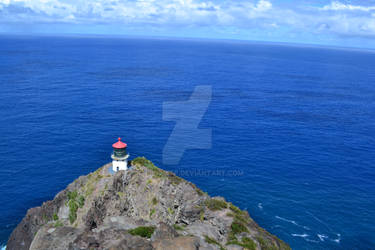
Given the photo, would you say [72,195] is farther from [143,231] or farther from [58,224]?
[143,231]

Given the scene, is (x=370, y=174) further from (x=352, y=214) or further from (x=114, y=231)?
(x=114, y=231)

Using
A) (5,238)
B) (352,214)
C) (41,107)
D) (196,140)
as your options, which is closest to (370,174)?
(352,214)

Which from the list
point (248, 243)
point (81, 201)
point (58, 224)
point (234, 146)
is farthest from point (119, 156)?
point (234, 146)

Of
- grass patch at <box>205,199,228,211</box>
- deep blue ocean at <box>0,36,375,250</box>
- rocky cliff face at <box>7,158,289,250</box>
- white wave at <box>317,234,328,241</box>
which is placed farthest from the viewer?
deep blue ocean at <box>0,36,375,250</box>

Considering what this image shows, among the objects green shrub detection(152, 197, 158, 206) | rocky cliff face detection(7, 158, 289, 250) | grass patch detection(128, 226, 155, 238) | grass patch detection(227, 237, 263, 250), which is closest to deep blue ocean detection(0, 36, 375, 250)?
rocky cliff face detection(7, 158, 289, 250)

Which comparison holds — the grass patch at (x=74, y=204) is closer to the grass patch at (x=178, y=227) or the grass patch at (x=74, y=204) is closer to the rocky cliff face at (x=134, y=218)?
the rocky cliff face at (x=134, y=218)

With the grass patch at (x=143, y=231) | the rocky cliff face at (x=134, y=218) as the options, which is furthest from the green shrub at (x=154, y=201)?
the grass patch at (x=143, y=231)

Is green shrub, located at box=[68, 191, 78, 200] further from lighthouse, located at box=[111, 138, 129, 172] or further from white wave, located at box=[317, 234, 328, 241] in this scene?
white wave, located at box=[317, 234, 328, 241]

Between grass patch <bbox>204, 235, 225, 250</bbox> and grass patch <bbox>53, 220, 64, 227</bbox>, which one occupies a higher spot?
grass patch <bbox>204, 235, 225, 250</bbox>
